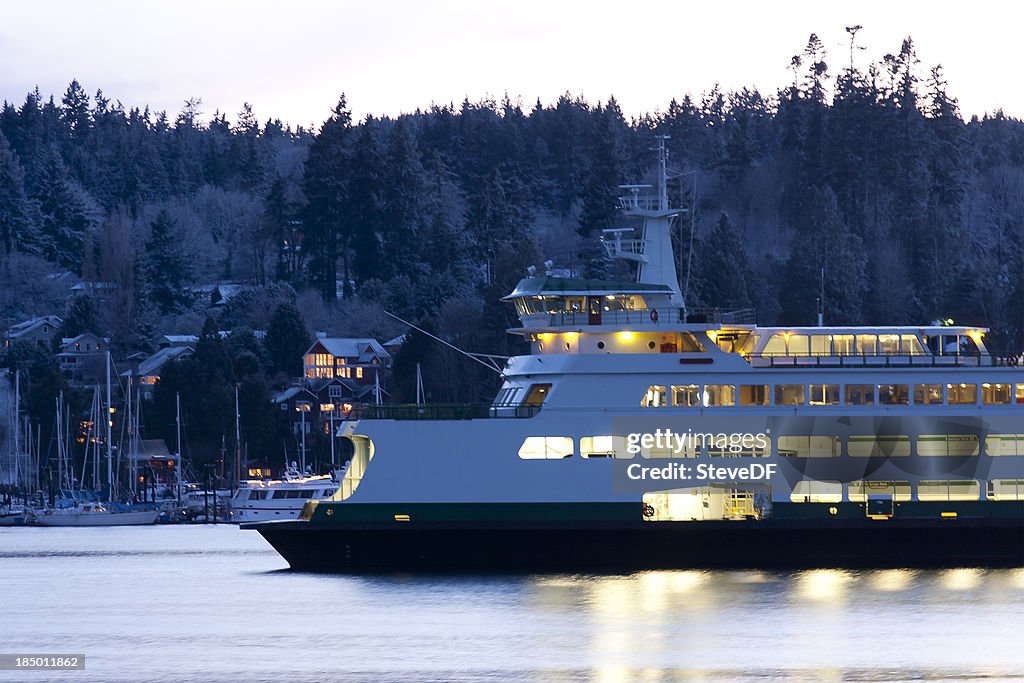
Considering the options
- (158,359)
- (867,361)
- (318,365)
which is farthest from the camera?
(158,359)

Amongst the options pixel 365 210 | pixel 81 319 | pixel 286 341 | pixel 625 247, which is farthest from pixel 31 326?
pixel 625 247

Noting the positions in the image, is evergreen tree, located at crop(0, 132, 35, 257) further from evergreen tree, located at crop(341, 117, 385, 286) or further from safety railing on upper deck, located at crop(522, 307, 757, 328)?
safety railing on upper deck, located at crop(522, 307, 757, 328)

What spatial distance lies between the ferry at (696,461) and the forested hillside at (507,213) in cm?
4520

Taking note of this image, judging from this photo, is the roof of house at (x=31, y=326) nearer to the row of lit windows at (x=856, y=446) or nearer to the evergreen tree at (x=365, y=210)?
the evergreen tree at (x=365, y=210)

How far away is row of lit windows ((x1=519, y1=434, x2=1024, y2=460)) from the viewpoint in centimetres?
3909

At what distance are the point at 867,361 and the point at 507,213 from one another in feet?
244

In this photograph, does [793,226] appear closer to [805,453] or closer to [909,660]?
[805,453]

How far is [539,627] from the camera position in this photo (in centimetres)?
3306

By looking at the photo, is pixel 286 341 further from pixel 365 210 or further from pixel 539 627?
pixel 539 627

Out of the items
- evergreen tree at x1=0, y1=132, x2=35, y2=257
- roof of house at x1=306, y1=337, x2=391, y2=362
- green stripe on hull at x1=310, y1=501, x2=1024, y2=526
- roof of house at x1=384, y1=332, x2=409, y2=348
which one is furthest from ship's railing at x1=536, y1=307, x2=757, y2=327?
evergreen tree at x1=0, y1=132, x2=35, y2=257

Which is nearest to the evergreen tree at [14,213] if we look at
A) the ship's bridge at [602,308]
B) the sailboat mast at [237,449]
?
the sailboat mast at [237,449]

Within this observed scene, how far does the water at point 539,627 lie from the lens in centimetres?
2942

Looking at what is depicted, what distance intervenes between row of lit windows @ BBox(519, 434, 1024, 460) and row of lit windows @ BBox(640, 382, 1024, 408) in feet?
2.64

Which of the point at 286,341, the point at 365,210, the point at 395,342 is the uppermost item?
the point at 365,210
